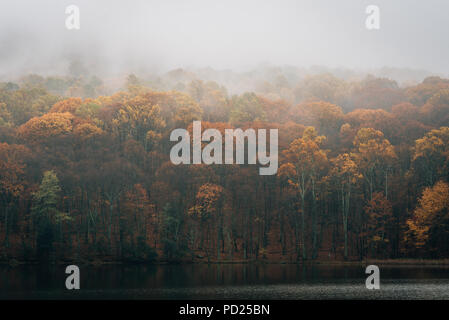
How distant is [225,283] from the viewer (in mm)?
52406

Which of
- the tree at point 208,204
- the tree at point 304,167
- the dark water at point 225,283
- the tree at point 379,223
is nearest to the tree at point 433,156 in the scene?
the tree at point 379,223

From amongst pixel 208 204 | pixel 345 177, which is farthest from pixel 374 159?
pixel 208 204

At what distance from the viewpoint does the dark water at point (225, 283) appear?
4503 cm

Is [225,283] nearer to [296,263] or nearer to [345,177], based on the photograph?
[296,263]

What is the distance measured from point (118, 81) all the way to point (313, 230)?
114 m

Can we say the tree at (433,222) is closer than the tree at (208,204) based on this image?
Yes

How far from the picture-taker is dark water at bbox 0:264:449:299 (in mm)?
45031

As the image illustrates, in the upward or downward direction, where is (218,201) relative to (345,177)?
downward

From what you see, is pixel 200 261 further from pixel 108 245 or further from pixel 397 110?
pixel 397 110

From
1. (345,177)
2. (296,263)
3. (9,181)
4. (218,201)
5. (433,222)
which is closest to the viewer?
(433,222)

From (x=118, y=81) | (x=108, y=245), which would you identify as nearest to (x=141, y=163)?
(x=108, y=245)

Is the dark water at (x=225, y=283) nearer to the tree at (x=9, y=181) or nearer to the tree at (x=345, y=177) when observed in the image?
the tree at (x=9, y=181)

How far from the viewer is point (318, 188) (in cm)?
8525
